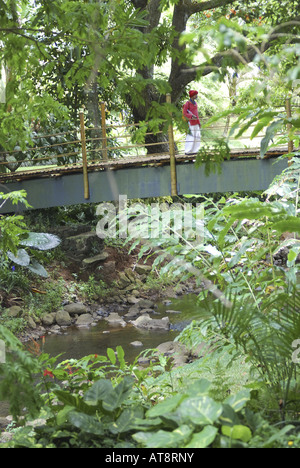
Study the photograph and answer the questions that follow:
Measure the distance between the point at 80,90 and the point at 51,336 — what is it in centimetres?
515

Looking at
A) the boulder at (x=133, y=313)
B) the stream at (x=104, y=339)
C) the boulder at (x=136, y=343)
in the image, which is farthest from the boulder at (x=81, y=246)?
the boulder at (x=136, y=343)

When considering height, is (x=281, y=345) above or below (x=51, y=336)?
above

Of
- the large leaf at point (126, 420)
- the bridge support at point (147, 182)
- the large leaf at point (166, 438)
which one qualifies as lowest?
the large leaf at point (126, 420)

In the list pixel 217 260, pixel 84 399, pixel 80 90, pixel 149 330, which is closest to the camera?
pixel 84 399

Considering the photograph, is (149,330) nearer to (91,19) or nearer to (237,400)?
(91,19)

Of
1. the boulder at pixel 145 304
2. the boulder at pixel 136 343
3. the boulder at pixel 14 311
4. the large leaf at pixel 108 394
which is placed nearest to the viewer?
the large leaf at pixel 108 394

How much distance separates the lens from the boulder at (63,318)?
8.78 meters

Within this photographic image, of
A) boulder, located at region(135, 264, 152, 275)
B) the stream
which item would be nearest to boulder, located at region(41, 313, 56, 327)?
the stream

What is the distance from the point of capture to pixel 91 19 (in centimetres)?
278

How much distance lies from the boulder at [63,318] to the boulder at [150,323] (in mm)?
1023

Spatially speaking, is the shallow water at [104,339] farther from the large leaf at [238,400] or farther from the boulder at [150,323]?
the large leaf at [238,400]

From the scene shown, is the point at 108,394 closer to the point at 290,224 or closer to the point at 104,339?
the point at 290,224

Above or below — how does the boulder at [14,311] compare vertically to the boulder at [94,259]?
below
